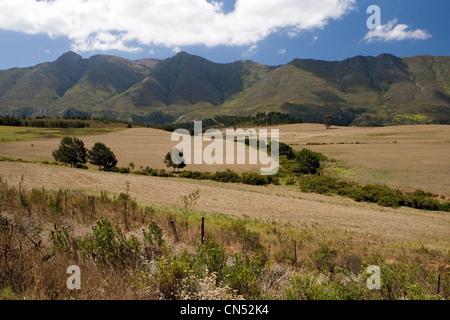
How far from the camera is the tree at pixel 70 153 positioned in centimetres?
5309

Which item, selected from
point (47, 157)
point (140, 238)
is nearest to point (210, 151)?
point (47, 157)

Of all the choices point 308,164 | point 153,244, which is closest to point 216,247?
point 153,244

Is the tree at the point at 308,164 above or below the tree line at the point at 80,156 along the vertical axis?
below

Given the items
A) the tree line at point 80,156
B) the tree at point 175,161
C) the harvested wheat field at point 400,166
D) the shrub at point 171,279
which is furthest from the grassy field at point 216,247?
the tree at point 175,161

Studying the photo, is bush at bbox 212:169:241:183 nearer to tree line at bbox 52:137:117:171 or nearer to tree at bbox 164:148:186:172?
tree at bbox 164:148:186:172

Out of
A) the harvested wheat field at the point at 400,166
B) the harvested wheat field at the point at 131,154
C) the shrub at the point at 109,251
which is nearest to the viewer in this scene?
the shrub at the point at 109,251

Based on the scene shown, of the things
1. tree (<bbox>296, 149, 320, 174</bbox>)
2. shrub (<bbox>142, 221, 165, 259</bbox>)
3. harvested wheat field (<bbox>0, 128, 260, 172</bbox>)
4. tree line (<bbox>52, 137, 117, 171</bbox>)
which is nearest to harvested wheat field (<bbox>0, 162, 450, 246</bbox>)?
shrub (<bbox>142, 221, 165, 259</bbox>)

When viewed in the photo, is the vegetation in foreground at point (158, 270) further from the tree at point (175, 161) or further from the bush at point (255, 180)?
the tree at point (175, 161)

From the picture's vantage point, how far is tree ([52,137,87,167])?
2090 inches

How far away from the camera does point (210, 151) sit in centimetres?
7619

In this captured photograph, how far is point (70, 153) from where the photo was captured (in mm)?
53406
